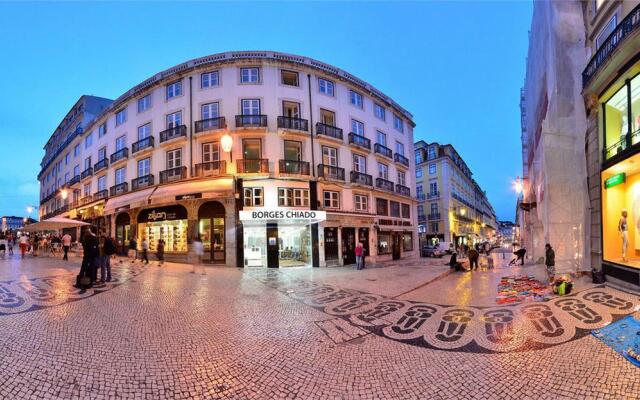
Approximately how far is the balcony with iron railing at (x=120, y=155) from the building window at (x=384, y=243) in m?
21.9

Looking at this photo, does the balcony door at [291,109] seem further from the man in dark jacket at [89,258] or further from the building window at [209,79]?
the man in dark jacket at [89,258]

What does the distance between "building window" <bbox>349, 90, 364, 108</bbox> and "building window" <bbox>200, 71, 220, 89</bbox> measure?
408 inches

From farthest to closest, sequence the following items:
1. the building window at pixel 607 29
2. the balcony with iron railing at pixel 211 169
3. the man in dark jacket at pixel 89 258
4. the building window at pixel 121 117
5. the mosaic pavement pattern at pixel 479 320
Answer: the building window at pixel 121 117
the balcony with iron railing at pixel 211 169
the building window at pixel 607 29
the man in dark jacket at pixel 89 258
the mosaic pavement pattern at pixel 479 320

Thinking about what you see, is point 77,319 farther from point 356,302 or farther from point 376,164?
point 376,164

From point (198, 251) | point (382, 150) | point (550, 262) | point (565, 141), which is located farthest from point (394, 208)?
point (198, 251)

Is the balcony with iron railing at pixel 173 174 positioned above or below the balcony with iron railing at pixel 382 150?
below

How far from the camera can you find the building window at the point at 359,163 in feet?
79.3

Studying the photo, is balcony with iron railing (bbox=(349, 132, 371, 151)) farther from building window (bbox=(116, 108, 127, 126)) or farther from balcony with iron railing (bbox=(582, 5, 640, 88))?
building window (bbox=(116, 108, 127, 126))

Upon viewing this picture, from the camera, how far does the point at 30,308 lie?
22.6ft

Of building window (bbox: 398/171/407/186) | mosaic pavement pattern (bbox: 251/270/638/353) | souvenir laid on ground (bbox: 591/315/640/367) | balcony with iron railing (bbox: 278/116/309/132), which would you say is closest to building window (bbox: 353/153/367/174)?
balcony with iron railing (bbox: 278/116/309/132)

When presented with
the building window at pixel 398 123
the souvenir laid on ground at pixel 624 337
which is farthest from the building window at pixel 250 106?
the souvenir laid on ground at pixel 624 337

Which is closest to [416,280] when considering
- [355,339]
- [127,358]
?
[355,339]

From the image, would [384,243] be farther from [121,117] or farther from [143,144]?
[121,117]

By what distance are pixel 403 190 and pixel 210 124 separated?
18.5m
